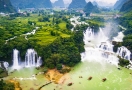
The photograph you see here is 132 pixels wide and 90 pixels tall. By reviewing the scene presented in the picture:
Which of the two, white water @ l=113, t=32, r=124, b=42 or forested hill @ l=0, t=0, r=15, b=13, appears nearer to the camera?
white water @ l=113, t=32, r=124, b=42

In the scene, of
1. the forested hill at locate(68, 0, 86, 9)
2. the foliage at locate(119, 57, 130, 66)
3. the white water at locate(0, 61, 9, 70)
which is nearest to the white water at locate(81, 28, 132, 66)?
the foliage at locate(119, 57, 130, 66)

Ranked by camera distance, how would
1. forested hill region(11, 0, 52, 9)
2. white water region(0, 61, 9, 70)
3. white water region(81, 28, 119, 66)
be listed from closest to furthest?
white water region(0, 61, 9, 70) < white water region(81, 28, 119, 66) < forested hill region(11, 0, 52, 9)

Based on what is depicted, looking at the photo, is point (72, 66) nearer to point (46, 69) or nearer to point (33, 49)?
point (46, 69)

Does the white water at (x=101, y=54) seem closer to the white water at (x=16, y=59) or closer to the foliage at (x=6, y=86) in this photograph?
the white water at (x=16, y=59)

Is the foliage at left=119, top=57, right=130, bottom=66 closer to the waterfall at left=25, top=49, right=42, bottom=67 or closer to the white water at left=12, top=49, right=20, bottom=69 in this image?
the waterfall at left=25, top=49, right=42, bottom=67

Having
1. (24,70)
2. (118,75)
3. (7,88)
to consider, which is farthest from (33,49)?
(118,75)

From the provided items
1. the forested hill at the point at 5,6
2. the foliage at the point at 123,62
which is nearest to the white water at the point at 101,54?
the foliage at the point at 123,62

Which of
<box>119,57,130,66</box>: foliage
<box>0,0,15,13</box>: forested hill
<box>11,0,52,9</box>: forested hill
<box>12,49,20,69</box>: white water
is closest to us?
<box>12,49,20,69</box>: white water

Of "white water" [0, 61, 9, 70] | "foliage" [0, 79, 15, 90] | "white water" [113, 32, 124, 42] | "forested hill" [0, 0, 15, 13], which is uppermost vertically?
"forested hill" [0, 0, 15, 13]

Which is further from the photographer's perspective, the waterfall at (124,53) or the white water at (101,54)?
the waterfall at (124,53)

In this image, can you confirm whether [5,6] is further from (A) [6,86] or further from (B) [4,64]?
(A) [6,86]
